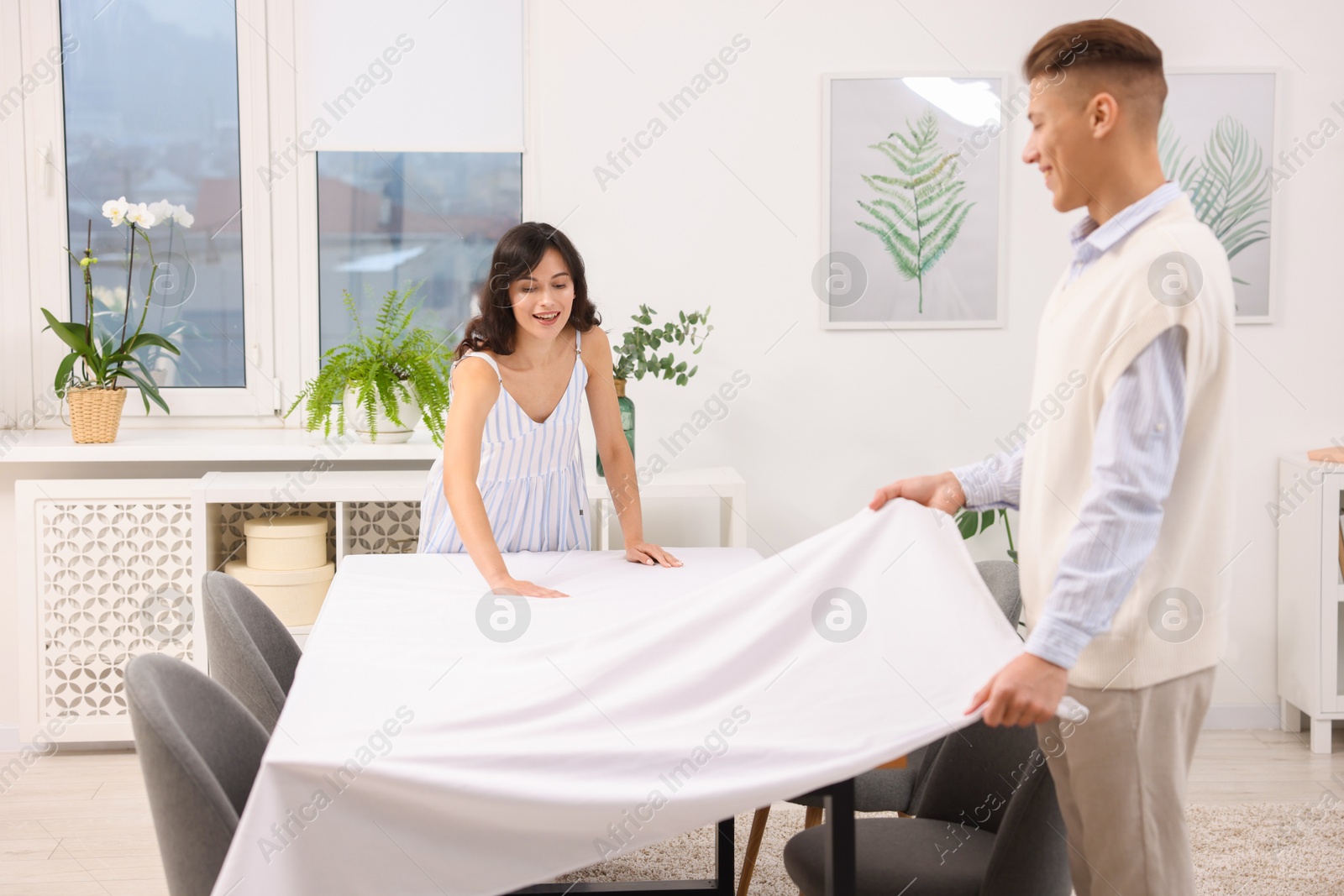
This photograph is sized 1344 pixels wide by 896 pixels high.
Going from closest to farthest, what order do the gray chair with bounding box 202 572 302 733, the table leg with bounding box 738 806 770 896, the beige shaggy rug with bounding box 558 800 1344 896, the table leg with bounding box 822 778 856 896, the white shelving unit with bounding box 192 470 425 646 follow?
1. the table leg with bounding box 822 778 856 896
2. the gray chair with bounding box 202 572 302 733
3. the table leg with bounding box 738 806 770 896
4. the beige shaggy rug with bounding box 558 800 1344 896
5. the white shelving unit with bounding box 192 470 425 646

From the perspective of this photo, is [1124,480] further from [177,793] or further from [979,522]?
[979,522]

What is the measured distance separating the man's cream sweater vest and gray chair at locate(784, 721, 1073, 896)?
25 centimetres

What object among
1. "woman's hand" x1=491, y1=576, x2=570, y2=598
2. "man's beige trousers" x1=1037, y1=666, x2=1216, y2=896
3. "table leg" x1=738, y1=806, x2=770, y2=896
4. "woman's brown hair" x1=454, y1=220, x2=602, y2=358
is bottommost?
"table leg" x1=738, y1=806, x2=770, y2=896

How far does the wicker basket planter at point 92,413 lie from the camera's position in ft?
10.2

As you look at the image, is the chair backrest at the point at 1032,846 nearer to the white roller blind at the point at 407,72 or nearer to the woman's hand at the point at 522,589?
the woman's hand at the point at 522,589

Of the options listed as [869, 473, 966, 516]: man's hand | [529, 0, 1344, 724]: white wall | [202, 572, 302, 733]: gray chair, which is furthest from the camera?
[529, 0, 1344, 724]: white wall

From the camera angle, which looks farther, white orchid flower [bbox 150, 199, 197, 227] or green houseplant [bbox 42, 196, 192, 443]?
white orchid flower [bbox 150, 199, 197, 227]

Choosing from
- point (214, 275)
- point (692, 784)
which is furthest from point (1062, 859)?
point (214, 275)

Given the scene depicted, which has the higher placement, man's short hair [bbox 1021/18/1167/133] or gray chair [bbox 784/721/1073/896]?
man's short hair [bbox 1021/18/1167/133]

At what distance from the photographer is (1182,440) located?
1233 mm

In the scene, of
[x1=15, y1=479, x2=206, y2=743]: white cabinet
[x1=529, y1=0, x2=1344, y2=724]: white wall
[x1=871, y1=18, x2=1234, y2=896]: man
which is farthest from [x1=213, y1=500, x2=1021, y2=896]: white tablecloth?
[x1=529, y1=0, x2=1344, y2=724]: white wall

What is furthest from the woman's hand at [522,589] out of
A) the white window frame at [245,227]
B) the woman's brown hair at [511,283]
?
the white window frame at [245,227]

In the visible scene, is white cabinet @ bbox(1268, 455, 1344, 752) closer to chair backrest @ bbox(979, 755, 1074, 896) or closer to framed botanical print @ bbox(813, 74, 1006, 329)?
framed botanical print @ bbox(813, 74, 1006, 329)

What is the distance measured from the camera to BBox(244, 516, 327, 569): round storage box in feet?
9.99
